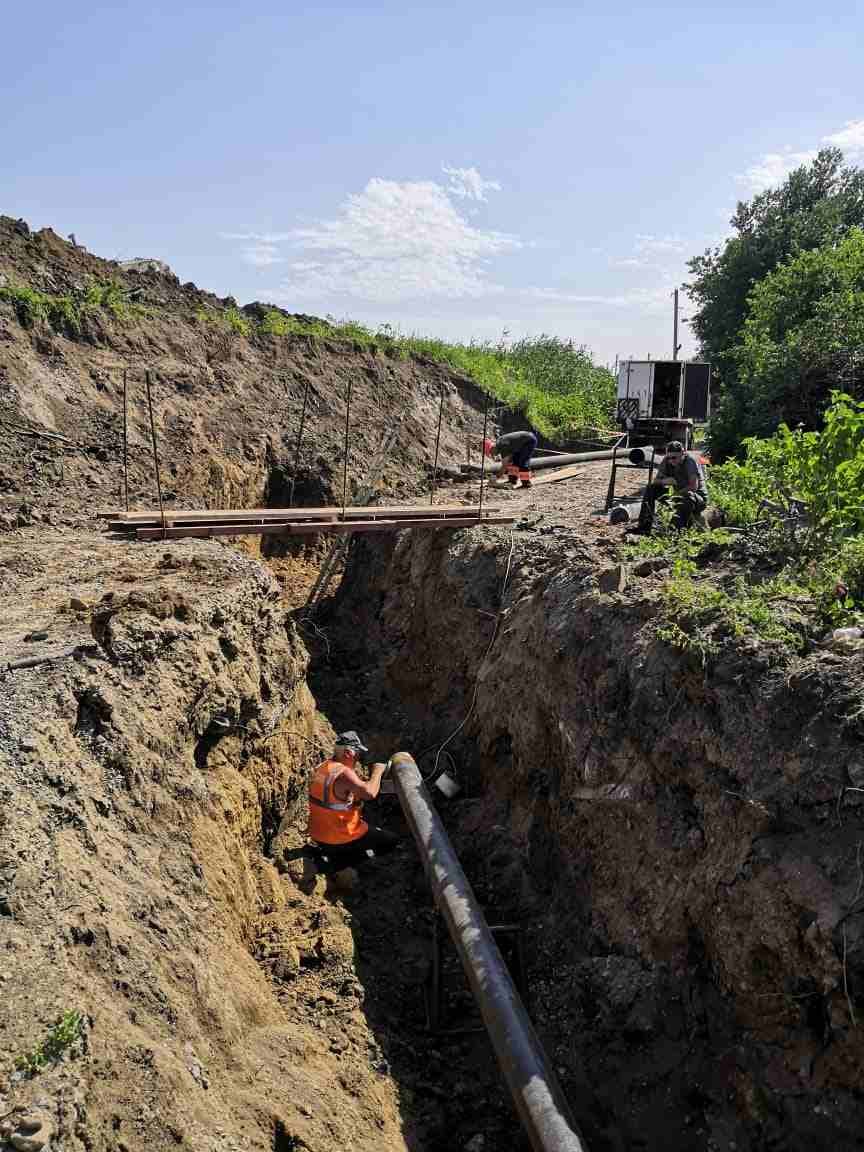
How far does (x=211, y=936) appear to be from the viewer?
516 cm

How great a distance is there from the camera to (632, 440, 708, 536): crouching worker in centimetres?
861

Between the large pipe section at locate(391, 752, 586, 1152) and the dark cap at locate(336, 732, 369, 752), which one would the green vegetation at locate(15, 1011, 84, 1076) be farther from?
the dark cap at locate(336, 732, 369, 752)

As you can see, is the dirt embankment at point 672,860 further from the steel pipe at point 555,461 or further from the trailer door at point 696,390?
the trailer door at point 696,390

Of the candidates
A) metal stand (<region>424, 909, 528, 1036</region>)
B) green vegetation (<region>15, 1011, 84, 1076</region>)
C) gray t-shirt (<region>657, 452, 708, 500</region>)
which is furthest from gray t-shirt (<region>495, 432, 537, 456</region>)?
green vegetation (<region>15, 1011, 84, 1076</region>)

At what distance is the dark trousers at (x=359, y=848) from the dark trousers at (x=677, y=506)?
4.27 metres

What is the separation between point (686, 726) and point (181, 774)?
140 inches

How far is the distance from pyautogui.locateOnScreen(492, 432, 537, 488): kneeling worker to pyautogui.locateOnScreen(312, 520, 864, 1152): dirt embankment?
232 inches

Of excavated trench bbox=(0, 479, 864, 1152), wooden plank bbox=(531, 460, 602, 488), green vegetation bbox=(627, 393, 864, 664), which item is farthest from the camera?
wooden plank bbox=(531, 460, 602, 488)

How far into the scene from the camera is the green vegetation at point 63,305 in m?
12.0

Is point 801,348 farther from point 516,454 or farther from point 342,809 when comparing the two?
point 342,809

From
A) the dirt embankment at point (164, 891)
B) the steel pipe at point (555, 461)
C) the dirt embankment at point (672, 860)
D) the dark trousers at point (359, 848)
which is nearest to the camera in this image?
the dirt embankment at point (164, 891)

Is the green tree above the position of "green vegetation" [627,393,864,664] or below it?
above

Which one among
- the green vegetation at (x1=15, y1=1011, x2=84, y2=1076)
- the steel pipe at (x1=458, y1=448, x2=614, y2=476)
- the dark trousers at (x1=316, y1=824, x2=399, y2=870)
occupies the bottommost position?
the dark trousers at (x1=316, y1=824, x2=399, y2=870)

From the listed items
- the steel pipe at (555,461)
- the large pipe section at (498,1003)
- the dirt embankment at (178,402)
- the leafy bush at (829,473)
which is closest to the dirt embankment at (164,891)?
the large pipe section at (498,1003)
